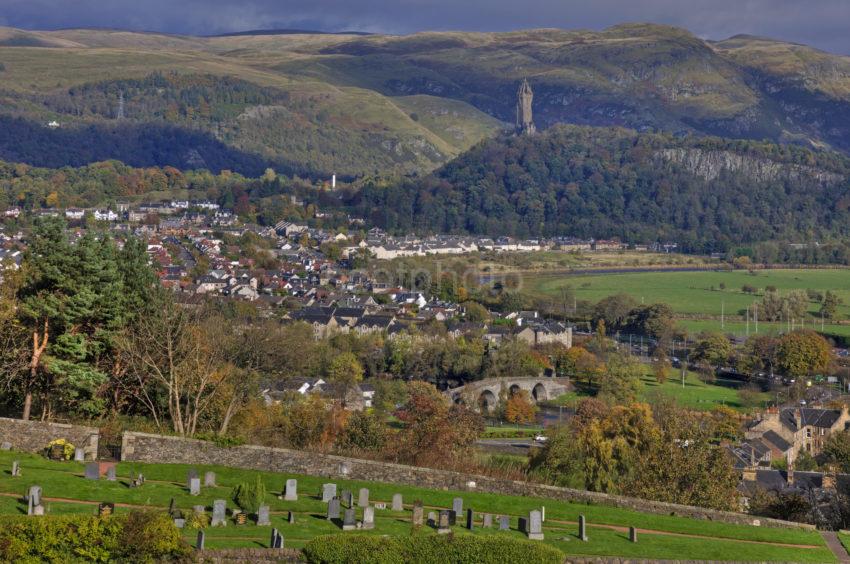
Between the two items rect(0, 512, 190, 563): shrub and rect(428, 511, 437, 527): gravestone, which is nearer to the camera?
rect(0, 512, 190, 563): shrub

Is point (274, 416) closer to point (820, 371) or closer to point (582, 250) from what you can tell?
point (820, 371)

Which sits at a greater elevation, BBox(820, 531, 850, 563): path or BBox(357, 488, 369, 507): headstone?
BBox(357, 488, 369, 507): headstone

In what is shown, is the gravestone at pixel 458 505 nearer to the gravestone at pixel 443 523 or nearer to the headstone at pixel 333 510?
the gravestone at pixel 443 523

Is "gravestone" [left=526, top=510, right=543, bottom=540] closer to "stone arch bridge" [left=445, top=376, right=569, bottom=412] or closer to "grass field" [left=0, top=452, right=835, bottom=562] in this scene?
"grass field" [left=0, top=452, right=835, bottom=562]

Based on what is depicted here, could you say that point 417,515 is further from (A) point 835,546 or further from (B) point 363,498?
(A) point 835,546

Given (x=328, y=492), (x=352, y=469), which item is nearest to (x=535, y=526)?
(x=328, y=492)

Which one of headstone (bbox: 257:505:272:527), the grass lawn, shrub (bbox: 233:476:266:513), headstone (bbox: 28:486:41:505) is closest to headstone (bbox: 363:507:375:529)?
headstone (bbox: 257:505:272:527)

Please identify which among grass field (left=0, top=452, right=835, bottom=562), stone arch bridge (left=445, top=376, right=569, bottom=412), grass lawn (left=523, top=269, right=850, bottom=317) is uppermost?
grass field (left=0, top=452, right=835, bottom=562)

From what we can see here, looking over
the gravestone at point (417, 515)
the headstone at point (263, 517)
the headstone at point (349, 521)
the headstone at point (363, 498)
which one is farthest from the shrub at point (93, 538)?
the headstone at point (363, 498)
